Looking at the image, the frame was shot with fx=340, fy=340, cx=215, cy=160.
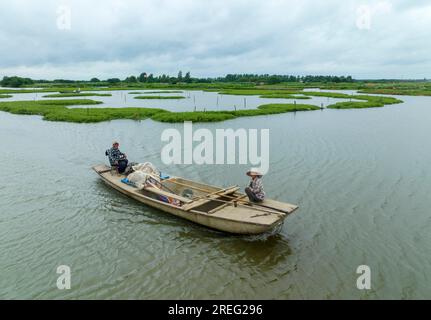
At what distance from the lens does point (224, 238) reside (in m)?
11.5

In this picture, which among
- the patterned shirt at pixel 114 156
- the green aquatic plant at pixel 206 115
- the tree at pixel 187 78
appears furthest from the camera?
the tree at pixel 187 78

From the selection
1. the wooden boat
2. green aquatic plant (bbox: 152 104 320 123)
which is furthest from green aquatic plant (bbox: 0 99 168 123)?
the wooden boat

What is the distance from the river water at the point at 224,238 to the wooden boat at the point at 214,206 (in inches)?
19.4

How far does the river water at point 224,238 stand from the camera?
8992 millimetres

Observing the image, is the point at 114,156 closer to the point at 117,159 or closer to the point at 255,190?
the point at 117,159

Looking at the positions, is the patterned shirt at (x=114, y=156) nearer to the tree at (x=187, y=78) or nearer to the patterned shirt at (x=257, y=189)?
the patterned shirt at (x=257, y=189)

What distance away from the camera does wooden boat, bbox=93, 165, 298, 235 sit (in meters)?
10.9

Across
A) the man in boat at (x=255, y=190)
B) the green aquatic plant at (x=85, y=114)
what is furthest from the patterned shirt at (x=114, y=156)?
the green aquatic plant at (x=85, y=114)

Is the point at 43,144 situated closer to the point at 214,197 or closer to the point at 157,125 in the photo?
the point at 157,125

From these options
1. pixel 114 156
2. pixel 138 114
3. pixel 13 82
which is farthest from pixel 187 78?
pixel 114 156

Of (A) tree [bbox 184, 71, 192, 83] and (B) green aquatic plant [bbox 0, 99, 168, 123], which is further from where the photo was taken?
(A) tree [bbox 184, 71, 192, 83]

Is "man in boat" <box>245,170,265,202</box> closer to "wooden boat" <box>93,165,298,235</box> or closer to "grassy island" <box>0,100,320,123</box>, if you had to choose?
"wooden boat" <box>93,165,298,235</box>

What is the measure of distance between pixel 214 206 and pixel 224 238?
1726 mm

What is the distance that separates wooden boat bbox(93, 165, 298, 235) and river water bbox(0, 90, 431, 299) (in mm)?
493
